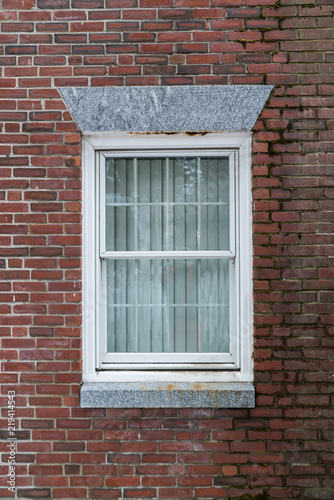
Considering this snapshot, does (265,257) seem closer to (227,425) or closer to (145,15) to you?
(227,425)

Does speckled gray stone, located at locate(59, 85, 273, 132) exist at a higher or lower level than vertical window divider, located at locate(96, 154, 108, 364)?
higher

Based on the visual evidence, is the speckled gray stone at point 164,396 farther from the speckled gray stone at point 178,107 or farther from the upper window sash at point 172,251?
the speckled gray stone at point 178,107

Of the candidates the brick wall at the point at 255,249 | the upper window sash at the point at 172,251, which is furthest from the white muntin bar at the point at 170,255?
the brick wall at the point at 255,249

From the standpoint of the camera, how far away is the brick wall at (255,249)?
278 centimetres

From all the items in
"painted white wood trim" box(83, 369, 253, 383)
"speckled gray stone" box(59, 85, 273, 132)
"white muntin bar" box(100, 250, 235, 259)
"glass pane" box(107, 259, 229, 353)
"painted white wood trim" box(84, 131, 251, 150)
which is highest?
"speckled gray stone" box(59, 85, 273, 132)

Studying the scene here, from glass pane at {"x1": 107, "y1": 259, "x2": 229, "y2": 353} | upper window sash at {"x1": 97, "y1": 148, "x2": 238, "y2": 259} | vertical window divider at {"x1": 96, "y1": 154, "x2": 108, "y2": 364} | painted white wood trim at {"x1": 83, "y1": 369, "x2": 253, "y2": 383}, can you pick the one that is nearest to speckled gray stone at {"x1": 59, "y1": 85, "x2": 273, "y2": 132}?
upper window sash at {"x1": 97, "y1": 148, "x2": 238, "y2": 259}

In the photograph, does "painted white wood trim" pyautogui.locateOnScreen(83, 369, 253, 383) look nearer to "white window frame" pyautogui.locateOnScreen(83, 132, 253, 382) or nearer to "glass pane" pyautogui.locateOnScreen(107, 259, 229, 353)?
"white window frame" pyautogui.locateOnScreen(83, 132, 253, 382)

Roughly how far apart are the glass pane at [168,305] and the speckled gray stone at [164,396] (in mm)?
312

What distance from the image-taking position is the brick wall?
9.11 feet

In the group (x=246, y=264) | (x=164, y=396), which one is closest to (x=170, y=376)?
(x=164, y=396)

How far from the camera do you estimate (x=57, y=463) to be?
2799 mm

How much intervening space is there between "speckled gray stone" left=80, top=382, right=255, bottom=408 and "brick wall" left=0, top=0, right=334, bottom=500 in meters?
0.08

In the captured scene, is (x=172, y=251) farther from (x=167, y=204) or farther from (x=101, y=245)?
Answer: (x=101, y=245)

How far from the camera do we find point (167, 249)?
2994 mm
